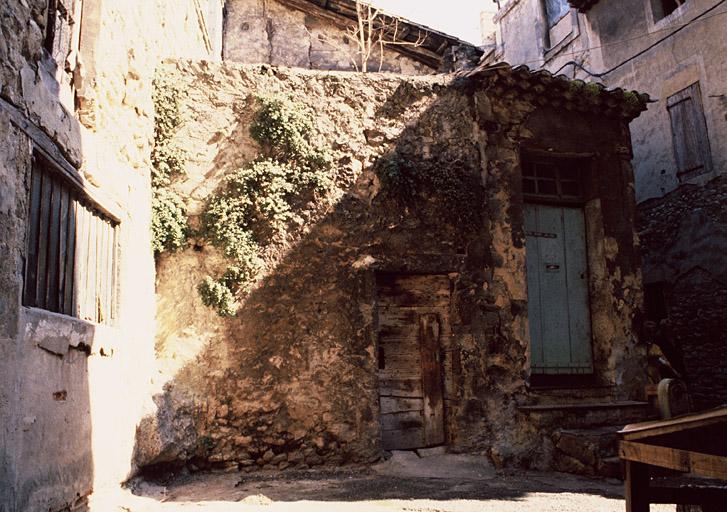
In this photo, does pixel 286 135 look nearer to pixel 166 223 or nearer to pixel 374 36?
pixel 166 223

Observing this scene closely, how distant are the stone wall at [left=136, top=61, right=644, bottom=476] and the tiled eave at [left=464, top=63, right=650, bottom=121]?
0.16 metres

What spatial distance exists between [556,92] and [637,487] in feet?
19.6

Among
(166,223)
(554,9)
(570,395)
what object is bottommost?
(570,395)

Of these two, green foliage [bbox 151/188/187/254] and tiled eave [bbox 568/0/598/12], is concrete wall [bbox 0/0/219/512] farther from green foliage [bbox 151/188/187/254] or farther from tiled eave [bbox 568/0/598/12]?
tiled eave [bbox 568/0/598/12]

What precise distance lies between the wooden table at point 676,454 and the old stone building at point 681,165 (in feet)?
24.6

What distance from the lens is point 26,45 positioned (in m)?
3.37

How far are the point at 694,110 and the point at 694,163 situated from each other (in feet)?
2.73

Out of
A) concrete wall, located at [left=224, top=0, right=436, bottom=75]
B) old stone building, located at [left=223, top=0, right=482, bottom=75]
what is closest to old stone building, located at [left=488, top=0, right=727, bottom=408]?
old stone building, located at [left=223, top=0, right=482, bottom=75]

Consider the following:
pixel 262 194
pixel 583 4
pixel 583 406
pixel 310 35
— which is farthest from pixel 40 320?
pixel 583 4

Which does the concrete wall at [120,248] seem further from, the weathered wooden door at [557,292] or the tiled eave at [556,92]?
the weathered wooden door at [557,292]

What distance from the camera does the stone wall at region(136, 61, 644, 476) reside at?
5.88 meters

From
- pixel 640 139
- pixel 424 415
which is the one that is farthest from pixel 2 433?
pixel 640 139

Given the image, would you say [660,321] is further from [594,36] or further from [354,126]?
[354,126]

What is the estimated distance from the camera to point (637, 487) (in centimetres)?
247
